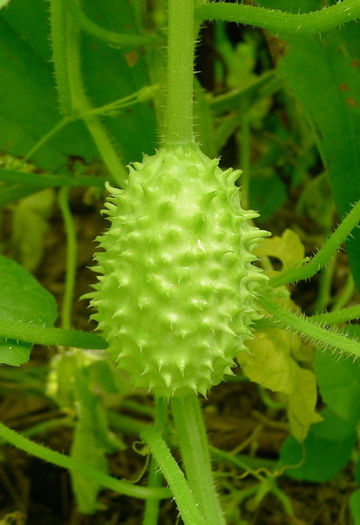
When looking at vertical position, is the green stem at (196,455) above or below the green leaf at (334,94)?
below

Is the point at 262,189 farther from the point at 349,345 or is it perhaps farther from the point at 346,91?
the point at 349,345

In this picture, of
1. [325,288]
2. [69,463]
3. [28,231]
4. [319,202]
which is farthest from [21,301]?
[319,202]

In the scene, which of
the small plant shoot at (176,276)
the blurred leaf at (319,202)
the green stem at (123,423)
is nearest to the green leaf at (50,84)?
the small plant shoot at (176,276)

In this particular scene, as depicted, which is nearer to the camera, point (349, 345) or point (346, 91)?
point (349, 345)

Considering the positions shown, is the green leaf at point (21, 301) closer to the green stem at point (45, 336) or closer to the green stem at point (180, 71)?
the green stem at point (45, 336)

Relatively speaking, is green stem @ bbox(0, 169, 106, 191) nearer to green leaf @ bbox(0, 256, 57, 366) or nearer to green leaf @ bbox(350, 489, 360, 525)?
green leaf @ bbox(0, 256, 57, 366)

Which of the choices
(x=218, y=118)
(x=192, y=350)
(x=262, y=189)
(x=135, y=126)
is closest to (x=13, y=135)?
(x=135, y=126)
